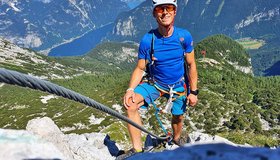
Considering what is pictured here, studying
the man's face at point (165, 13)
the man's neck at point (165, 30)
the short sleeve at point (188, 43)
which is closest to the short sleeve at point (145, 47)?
the man's neck at point (165, 30)

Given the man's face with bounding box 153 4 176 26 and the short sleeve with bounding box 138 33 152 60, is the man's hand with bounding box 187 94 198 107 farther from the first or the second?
the man's face with bounding box 153 4 176 26

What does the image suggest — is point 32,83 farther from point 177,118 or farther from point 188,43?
point 177,118

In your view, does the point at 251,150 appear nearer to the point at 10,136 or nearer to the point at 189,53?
the point at 10,136

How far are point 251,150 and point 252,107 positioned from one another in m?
188

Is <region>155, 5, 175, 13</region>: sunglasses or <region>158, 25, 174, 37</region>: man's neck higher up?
<region>155, 5, 175, 13</region>: sunglasses

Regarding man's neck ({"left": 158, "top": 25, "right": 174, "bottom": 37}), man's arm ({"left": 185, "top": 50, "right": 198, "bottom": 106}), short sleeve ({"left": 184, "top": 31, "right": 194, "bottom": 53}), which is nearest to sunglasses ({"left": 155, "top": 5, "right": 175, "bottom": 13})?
man's neck ({"left": 158, "top": 25, "right": 174, "bottom": 37})

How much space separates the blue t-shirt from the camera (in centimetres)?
1231

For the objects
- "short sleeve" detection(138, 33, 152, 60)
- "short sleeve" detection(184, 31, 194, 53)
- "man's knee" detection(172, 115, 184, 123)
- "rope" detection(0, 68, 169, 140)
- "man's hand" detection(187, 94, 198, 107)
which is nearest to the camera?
"rope" detection(0, 68, 169, 140)

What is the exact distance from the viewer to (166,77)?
12836mm

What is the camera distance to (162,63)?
41.2 ft

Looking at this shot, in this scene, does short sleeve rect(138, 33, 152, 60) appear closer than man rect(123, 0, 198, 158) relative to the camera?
No

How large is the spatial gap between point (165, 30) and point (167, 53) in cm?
87

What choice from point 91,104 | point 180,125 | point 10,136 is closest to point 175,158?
point 91,104

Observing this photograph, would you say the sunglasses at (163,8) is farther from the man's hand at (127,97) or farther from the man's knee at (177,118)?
the man's knee at (177,118)
